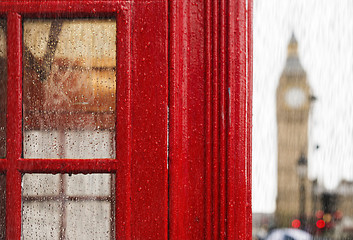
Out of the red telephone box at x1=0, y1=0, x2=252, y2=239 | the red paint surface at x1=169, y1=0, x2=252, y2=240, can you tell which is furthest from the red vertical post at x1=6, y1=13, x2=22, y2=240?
the red paint surface at x1=169, y1=0, x2=252, y2=240

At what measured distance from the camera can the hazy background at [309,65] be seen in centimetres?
86

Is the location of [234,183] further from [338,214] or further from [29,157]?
[29,157]

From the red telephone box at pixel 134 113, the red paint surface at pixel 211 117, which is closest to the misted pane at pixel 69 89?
the red telephone box at pixel 134 113

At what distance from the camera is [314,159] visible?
2.95 ft

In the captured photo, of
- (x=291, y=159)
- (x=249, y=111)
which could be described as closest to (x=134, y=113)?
(x=249, y=111)

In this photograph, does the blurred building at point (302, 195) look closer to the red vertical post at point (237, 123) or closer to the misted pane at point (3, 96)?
the red vertical post at point (237, 123)

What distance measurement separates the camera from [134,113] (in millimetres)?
756

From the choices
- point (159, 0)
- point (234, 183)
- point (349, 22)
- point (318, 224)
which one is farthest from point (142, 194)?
point (349, 22)

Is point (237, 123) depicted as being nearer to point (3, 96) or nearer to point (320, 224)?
point (320, 224)

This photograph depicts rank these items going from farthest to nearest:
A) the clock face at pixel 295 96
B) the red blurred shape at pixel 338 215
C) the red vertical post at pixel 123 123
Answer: the clock face at pixel 295 96 < the red blurred shape at pixel 338 215 < the red vertical post at pixel 123 123

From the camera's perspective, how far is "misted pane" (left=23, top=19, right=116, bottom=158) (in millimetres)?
776

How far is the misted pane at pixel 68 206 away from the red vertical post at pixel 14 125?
0.09 feet

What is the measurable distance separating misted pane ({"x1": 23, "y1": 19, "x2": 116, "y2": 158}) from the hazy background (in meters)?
0.43

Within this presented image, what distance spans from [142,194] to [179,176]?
0.10 meters
